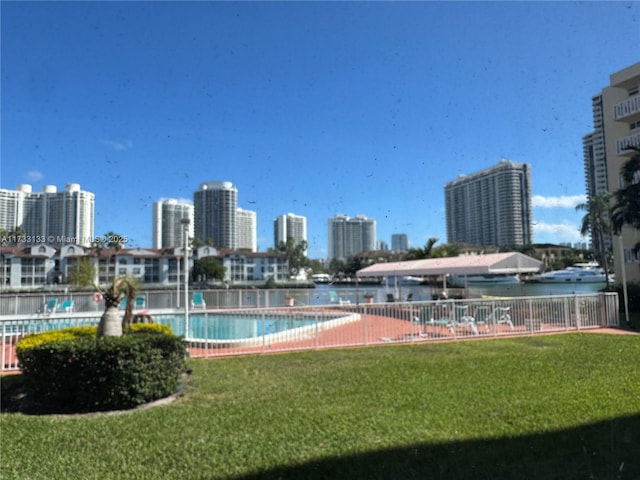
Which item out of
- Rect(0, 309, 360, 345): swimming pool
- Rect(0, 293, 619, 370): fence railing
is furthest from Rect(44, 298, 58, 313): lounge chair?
Rect(0, 309, 360, 345): swimming pool

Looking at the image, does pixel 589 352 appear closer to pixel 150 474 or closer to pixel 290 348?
pixel 290 348

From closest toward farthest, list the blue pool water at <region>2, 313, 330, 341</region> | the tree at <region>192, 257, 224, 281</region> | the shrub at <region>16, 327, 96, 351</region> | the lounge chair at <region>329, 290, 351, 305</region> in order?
1. the shrub at <region>16, 327, 96, 351</region>
2. the blue pool water at <region>2, 313, 330, 341</region>
3. the lounge chair at <region>329, 290, 351, 305</region>
4. the tree at <region>192, 257, 224, 281</region>

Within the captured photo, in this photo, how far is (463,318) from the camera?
1092 centimetres

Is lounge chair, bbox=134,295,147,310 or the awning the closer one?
the awning

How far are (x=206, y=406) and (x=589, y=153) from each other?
8.58 m

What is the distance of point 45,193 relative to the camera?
4.43m

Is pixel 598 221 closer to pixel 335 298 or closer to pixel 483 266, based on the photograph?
pixel 483 266

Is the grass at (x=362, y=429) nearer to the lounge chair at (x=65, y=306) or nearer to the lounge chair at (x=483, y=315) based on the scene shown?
the lounge chair at (x=483, y=315)

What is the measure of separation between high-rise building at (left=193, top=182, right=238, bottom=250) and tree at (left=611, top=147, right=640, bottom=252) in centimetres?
1539

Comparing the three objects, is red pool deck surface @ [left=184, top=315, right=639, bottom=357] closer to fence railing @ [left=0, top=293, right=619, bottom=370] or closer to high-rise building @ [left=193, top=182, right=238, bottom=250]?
fence railing @ [left=0, top=293, right=619, bottom=370]

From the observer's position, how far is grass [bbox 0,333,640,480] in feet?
10.3

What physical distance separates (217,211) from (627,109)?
780 inches

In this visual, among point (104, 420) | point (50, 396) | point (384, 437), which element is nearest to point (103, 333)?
point (50, 396)

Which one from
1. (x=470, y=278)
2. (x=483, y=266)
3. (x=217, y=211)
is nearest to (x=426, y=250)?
(x=470, y=278)
